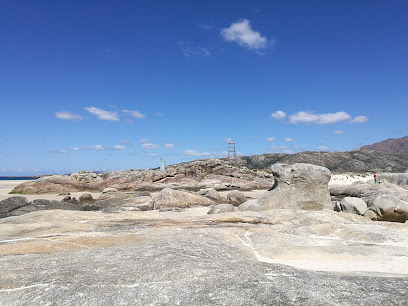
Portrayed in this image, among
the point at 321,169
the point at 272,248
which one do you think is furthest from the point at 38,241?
the point at 321,169

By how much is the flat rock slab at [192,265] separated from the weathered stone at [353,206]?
12.6ft

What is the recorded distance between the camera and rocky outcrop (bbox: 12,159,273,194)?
3372 cm

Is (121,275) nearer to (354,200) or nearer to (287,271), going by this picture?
(287,271)

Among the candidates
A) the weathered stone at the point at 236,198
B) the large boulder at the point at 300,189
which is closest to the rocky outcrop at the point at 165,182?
the weathered stone at the point at 236,198

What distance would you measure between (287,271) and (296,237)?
4.10 meters

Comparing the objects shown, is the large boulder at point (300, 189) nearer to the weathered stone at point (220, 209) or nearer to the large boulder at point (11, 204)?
the weathered stone at point (220, 209)

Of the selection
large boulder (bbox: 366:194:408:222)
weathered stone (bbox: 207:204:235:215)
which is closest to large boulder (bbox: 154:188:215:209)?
weathered stone (bbox: 207:204:235:215)

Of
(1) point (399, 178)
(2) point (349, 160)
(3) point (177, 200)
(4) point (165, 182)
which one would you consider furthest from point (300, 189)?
(2) point (349, 160)

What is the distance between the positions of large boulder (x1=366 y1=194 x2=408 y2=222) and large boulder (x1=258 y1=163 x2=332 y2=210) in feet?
13.1

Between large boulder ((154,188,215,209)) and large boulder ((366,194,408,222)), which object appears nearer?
large boulder ((366,194,408,222))

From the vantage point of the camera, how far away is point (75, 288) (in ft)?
13.1

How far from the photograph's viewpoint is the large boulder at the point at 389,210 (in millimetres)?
12211

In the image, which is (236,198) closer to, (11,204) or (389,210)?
(389,210)

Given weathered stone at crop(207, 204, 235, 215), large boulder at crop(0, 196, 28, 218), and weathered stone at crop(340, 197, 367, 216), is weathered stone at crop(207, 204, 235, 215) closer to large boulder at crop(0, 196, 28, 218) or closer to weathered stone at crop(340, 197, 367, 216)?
weathered stone at crop(340, 197, 367, 216)
